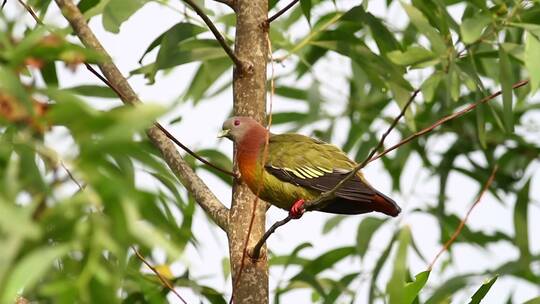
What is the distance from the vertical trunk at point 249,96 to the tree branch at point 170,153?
0.06 meters

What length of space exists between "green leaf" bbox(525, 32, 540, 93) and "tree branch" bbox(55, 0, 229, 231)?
3.87 ft

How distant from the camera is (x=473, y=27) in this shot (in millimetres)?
4719

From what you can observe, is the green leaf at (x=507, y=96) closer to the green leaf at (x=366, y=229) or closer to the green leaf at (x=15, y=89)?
the green leaf at (x=366, y=229)

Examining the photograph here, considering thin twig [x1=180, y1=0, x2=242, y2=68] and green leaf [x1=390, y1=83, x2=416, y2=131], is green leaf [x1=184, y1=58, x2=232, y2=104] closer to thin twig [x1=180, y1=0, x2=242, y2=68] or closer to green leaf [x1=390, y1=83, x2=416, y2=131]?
green leaf [x1=390, y1=83, x2=416, y2=131]

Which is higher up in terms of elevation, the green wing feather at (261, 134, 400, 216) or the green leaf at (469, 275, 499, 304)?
the green wing feather at (261, 134, 400, 216)

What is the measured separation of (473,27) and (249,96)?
1.05 meters

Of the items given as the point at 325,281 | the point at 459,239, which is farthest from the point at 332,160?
the point at 459,239

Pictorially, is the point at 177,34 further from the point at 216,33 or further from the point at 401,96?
the point at 401,96

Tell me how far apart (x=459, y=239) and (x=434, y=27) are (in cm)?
192

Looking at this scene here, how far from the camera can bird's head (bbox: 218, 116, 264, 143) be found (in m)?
4.37

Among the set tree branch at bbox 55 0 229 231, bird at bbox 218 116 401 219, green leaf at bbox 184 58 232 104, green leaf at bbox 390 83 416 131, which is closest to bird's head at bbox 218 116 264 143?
bird at bbox 218 116 401 219

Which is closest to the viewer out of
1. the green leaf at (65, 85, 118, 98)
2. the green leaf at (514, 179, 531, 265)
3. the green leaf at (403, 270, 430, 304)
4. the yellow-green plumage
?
the green leaf at (403, 270, 430, 304)

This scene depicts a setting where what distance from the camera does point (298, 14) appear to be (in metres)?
6.93

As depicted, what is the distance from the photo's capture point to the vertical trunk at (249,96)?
4.00 m
